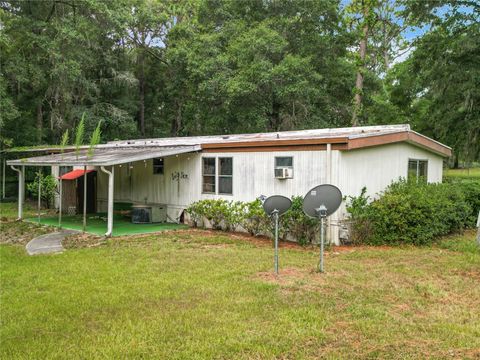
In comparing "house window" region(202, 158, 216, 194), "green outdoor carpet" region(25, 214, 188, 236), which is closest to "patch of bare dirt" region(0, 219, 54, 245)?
"green outdoor carpet" region(25, 214, 188, 236)

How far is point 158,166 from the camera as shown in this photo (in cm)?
1344

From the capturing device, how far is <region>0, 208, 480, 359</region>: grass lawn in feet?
12.6

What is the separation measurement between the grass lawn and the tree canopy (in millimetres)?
10613

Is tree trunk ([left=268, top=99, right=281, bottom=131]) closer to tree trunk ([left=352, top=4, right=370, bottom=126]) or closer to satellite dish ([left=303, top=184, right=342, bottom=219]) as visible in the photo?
tree trunk ([left=352, top=4, right=370, bottom=126])

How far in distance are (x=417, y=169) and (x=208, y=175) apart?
6.08 metres

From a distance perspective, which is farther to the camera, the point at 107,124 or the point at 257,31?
the point at 107,124

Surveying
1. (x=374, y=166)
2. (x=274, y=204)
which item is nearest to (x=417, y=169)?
(x=374, y=166)

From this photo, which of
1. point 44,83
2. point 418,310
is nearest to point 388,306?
point 418,310

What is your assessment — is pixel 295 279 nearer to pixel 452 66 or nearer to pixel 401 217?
pixel 401 217

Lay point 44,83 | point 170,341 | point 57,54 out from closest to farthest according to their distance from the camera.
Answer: point 170,341
point 57,54
point 44,83

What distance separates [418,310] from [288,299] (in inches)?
60.2

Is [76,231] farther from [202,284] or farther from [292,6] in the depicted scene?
[292,6]

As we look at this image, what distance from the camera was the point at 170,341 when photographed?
396 cm

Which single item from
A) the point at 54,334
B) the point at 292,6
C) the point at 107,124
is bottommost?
the point at 54,334
